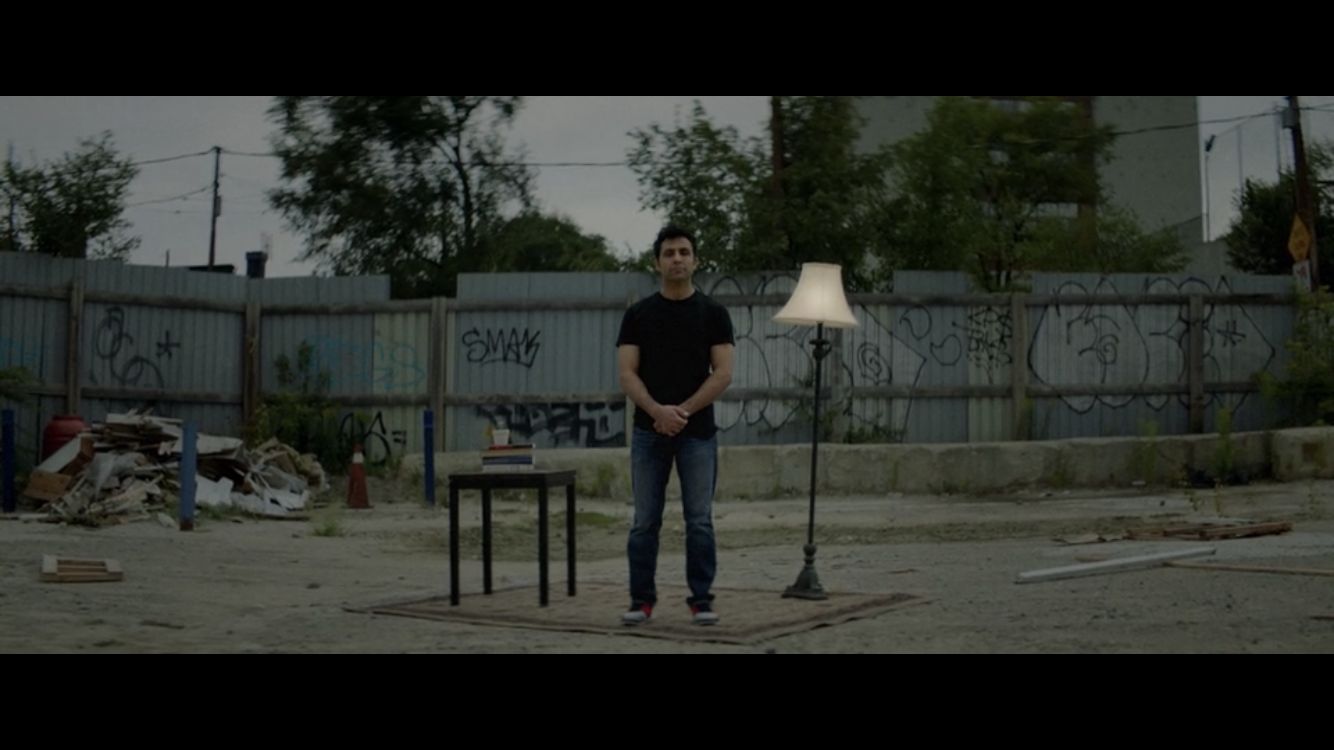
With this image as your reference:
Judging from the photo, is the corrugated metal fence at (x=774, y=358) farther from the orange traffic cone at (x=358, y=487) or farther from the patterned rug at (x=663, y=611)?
the patterned rug at (x=663, y=611)

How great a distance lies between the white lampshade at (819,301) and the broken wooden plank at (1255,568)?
2.62m

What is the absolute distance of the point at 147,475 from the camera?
12.5 metres

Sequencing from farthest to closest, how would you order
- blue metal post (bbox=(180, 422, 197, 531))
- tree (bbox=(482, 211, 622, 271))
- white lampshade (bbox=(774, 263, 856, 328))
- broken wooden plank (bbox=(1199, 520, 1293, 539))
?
1. tree (bbox=(482, 211, 622, 271))
2. blue metal post (bbox=(180, 422, 197, 531))
3. broken wooden plank (bbox=(1199, 520, 1293, 539))
4. white lampshade (bbox=(774, 263, 856, 328))

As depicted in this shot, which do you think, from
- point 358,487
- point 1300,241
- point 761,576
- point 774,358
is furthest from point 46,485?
point 1300,241

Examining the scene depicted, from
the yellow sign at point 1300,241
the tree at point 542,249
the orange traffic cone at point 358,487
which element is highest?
the tree at point 542,249

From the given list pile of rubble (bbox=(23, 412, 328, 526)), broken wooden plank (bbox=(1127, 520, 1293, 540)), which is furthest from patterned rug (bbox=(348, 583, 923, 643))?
pile of rubble (bbox=(23, 412, 328, 526))

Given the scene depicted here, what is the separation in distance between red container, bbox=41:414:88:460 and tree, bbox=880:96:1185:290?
32.2 feet

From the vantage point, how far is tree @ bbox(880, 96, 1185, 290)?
17370 mm

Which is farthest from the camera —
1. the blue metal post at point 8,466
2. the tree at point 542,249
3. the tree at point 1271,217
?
the tree at point 1271,217

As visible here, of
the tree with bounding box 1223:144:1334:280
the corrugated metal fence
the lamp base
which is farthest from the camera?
the tree with bounding box 1223:144:1334:280

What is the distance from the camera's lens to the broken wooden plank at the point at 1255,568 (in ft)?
24.6

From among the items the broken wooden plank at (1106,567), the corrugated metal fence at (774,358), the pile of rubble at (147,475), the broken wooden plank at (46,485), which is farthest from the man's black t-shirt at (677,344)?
the corrugated metal fence at (774,358)

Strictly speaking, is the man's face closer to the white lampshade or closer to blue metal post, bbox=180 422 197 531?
the white lampshade
